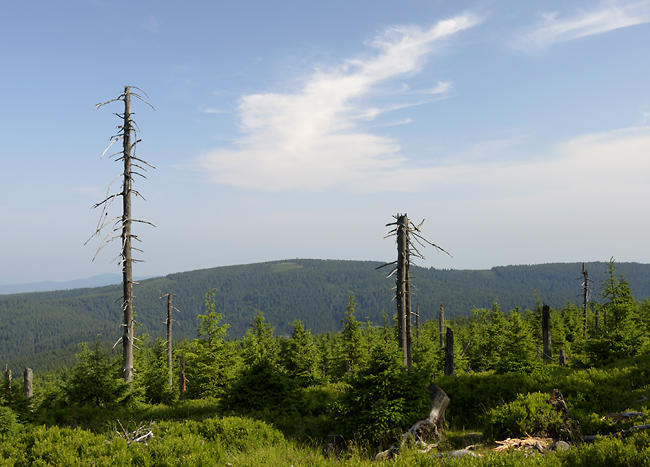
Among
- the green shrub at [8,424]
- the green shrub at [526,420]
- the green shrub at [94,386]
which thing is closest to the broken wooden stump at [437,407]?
the green shrub at [526,420]

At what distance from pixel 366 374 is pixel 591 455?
17.0ft

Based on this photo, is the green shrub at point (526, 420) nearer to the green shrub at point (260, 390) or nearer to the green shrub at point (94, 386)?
the green shrub at point (260, 390)

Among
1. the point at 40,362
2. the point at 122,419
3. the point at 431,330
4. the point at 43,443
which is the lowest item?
the point at 40,362

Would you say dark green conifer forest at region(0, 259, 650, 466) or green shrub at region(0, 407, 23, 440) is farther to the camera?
green shrub at region(0, 407, 23, 440)

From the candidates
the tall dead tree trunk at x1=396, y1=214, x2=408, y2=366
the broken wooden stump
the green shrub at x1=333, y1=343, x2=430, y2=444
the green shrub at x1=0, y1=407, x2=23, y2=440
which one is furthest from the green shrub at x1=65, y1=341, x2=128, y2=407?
the tall dead tree trunk at x1=396, y1=214, x2=408, y2=366

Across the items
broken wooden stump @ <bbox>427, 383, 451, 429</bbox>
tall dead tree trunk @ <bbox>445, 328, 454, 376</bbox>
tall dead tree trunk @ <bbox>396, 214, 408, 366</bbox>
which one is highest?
tall dead tree trunk @ <bbox>396, 214, 408, 366</bbox>

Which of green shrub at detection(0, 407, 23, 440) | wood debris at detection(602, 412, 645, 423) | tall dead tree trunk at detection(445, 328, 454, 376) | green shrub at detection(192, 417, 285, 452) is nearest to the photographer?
wood debris at detection(602, 412, 645, 423)

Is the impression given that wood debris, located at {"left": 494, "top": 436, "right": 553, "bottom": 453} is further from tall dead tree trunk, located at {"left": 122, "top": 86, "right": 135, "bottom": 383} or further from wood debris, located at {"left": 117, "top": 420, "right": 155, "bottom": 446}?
tall dead tree trunk, located at {"left": 122, "top": 86, "right": 135, "bottom": 383}

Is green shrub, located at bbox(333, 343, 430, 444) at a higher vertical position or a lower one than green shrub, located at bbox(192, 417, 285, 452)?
higher

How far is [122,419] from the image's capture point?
12.1m

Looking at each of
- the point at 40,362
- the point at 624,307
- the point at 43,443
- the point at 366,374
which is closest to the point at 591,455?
the point at 366,374

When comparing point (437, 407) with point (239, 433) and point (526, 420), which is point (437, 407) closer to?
point (526, 420)

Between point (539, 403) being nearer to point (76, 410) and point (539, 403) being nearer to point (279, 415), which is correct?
point (279, 415)

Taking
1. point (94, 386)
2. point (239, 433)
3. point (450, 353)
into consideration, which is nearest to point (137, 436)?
point (239, 433)
